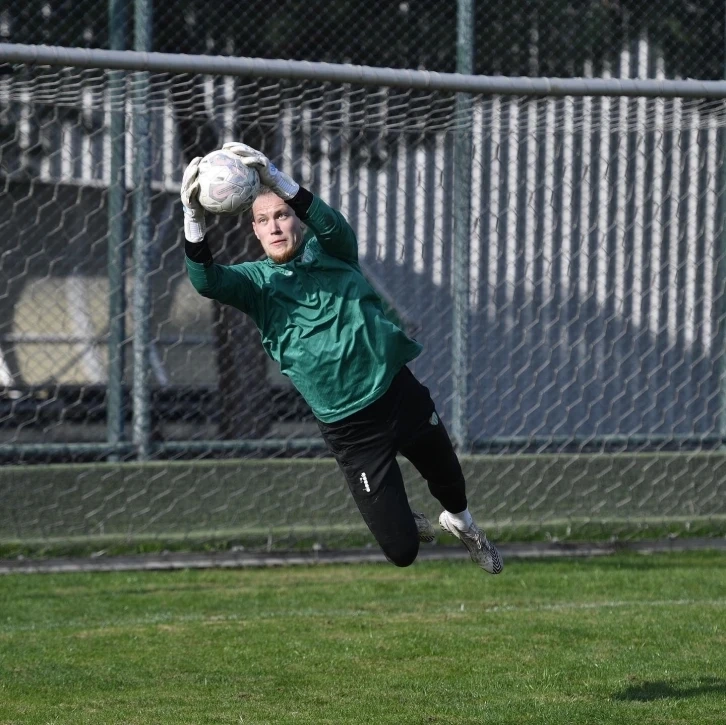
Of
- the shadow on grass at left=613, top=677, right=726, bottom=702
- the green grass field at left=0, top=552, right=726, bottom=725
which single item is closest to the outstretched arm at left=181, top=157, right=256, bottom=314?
the green grass field at left=0, top=552, right=726, bottom=725

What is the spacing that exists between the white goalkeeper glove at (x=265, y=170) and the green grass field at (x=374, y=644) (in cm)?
194

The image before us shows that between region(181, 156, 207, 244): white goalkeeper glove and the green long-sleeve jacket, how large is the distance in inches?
4.7

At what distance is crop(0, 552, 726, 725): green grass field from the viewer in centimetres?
472

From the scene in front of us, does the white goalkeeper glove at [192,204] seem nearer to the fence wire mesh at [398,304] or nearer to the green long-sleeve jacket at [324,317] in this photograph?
the green long-sleeve jacket at [324,317]

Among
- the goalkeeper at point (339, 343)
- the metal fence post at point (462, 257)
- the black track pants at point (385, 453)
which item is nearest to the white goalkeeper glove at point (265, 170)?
the goalkeeper at point (339, 343)

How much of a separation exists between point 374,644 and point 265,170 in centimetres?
232

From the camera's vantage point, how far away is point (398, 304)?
856 centimetres

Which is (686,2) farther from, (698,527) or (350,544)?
(350,544)

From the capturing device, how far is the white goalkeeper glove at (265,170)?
4.59m

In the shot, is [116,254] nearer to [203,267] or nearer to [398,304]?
[398,304]

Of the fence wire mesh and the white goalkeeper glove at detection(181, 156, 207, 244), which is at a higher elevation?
the white goalkeeper glove at detection(181, 156, 207, 244)

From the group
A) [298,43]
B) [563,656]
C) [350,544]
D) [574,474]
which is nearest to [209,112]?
[298,43]

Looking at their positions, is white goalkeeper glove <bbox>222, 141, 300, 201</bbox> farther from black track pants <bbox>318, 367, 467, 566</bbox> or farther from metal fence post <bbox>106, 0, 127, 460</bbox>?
metal fence post <bbox>106, 0, 127, 460</bbox>

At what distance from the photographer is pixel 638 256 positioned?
8875 millimetres
